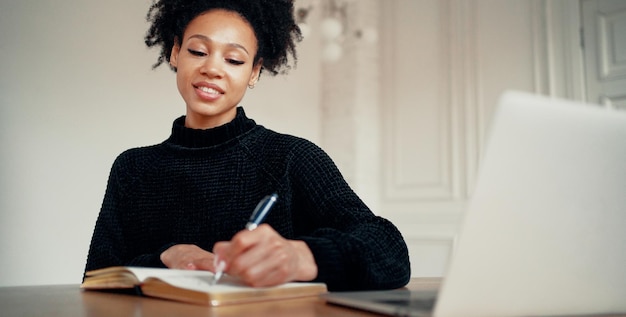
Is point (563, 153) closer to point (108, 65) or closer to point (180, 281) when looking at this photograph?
point (180, 281)

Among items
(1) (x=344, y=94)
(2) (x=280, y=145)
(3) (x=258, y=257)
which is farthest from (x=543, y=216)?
(1) (x=344, y=94)

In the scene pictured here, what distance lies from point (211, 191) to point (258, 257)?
2.03 feet

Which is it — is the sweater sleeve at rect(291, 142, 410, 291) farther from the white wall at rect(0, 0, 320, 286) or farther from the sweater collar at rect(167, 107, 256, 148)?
the white wall at rect(0, 0, 320, 286)

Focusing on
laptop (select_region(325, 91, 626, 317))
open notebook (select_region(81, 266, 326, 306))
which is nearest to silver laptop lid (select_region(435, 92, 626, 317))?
laptop (select_region(325, 91, 626, 317))

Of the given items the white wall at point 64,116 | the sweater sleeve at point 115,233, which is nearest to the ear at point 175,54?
the sweater sleeve at point 115,233

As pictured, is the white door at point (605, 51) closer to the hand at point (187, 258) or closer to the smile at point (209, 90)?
the smile at point (209, 90)

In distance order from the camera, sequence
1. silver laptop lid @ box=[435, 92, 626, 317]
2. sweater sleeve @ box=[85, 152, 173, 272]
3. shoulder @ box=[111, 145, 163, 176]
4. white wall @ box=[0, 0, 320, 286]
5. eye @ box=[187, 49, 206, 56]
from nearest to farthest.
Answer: silver laptop lid @ box=[435, 92, 626, 317] < sweater sleeve @ box=[85, 152, 173, 272] < eye @ box=[187, 49, 206, 56] < shoulder @ box=[111, 145, 163, 176] < white wall @ box=[0, 0, 320, 286]

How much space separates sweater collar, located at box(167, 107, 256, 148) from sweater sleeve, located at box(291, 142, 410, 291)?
158 millimetres

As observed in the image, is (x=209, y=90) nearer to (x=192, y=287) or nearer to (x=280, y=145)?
(x=280, y=145)

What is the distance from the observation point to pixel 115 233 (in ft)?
4.28

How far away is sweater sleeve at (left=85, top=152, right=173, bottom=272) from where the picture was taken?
119cm

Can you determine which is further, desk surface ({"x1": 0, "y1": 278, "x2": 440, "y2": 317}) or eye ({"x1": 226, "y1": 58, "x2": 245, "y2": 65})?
eye ({"x1": 226, "y1": 58, "x2": 245, "y2": 65})

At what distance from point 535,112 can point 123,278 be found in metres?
0.60

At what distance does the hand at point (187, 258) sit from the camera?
3.31 feet
